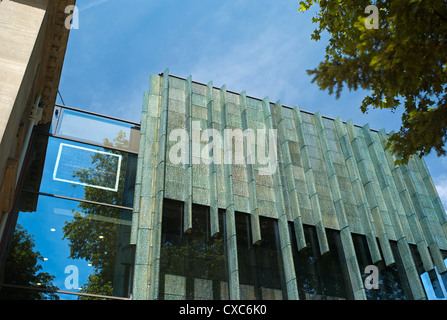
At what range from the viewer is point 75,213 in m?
17.7

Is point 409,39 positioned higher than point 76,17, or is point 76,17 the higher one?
point 76,17

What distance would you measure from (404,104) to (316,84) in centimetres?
260

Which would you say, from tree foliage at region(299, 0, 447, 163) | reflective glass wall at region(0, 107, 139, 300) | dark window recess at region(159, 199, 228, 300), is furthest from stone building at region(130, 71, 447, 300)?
tree foliage at region(299, 0, 447, 163)

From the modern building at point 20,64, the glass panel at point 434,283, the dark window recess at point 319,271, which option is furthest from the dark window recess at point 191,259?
the glass panel at point 434,283

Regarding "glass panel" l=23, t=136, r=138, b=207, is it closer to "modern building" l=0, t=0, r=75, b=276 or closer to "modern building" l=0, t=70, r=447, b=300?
"modern building" l=0, t=70, r=447, b=300

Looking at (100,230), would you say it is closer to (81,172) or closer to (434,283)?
(81,172)

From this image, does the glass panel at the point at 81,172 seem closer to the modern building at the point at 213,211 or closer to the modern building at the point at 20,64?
the modern building at the point at 213,211

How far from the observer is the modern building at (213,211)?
54.4 feet

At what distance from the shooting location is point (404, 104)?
9.58 meters

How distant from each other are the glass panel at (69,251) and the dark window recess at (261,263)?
174 inches
